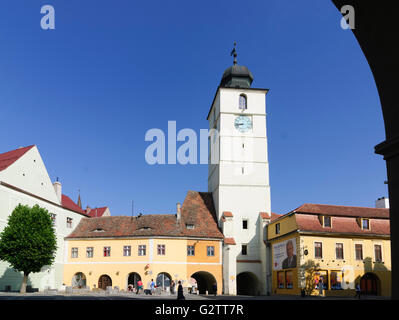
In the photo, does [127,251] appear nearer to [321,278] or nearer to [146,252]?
[146,252]

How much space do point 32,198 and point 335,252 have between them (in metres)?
30.9

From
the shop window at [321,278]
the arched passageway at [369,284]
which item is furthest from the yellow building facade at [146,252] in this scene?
the arched passageway at [369,284]

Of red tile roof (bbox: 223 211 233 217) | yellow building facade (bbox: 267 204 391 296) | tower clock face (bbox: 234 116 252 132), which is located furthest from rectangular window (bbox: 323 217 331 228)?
tower clock face (bbox: 234 116 252 132)

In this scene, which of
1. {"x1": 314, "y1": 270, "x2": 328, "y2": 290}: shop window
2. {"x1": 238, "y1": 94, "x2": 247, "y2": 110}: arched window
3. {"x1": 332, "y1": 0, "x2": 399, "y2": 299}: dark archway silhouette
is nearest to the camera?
{"x1": 332, "y1": 0, "x2": 399, "y2": 299}: dark archway silhouette

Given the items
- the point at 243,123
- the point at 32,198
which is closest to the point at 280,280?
the point at 243,123

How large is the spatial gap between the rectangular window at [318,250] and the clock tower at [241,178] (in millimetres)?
8703

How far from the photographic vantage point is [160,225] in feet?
160

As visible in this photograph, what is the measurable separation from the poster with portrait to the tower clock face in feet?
51.1

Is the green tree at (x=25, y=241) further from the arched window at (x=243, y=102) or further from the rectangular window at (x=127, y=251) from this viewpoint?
the arched window at (x=243, y=102)

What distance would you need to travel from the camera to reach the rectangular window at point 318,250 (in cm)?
3891

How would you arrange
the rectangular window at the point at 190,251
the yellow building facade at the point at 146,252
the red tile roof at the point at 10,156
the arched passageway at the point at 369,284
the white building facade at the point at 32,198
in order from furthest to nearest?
the rectangular window at the point at 190,251, the yellow building facade at the point at 146,252, the red tile roof at the point at 10,156, the white building facade at the point at 32,198, the arched passageway at the point at 369,284

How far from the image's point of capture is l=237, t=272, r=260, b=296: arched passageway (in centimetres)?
4808

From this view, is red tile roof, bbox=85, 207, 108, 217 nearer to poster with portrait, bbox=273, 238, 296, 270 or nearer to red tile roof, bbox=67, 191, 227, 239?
red tile roof, bbox=67, 191, 227, 239
